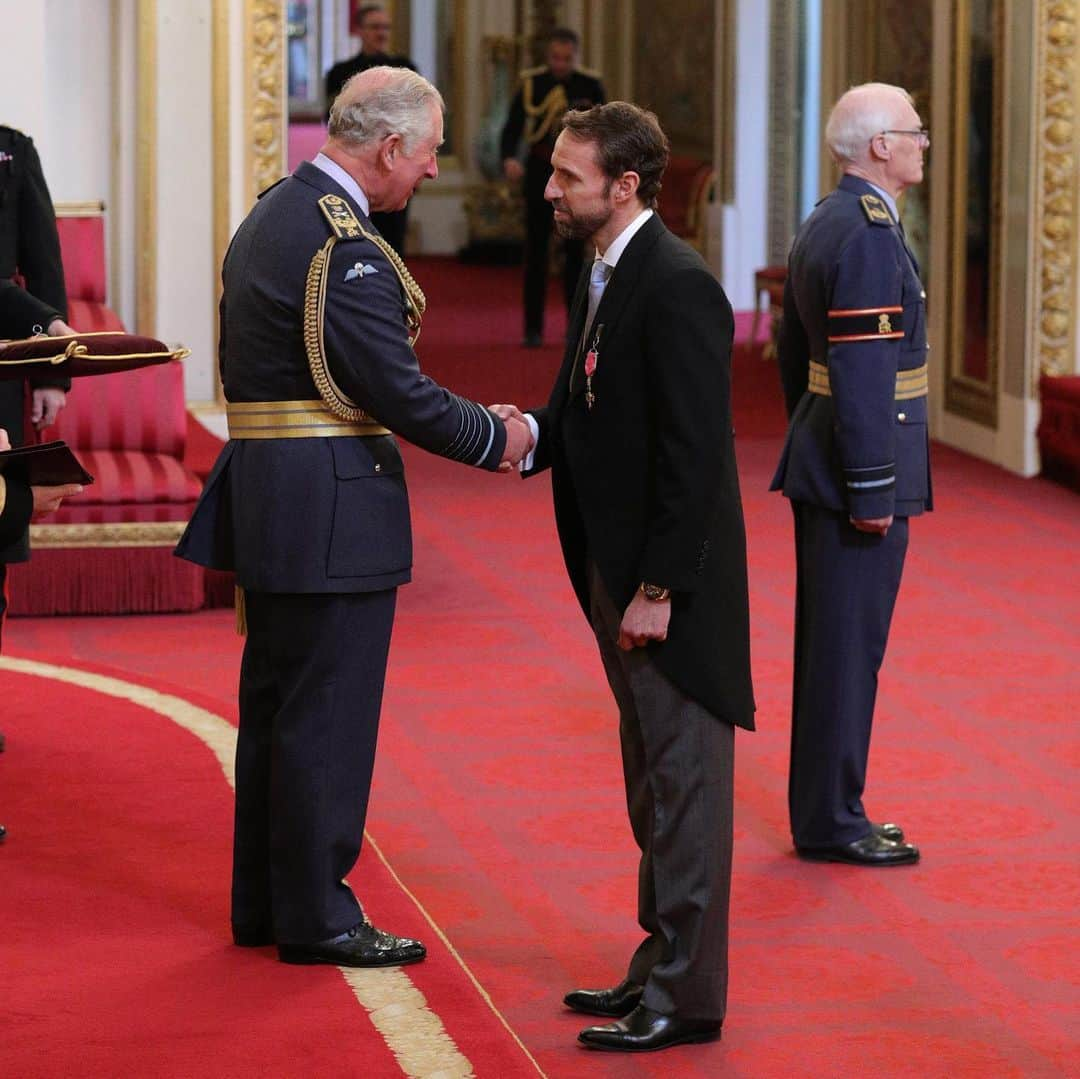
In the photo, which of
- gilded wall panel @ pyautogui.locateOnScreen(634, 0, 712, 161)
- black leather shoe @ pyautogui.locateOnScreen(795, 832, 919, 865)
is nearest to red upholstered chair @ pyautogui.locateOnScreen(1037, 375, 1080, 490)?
black leather shoe @ pyautogui.locateOnScreen(795, 832, 919, 865)

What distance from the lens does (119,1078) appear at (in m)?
3.28

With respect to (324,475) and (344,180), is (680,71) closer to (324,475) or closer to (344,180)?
(344,180)

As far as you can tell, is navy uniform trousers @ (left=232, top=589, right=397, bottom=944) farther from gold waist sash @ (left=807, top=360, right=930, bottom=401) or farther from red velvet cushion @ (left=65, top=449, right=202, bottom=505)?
red velvet cushion @ (left=65, top=449, right=202, bottom=505)

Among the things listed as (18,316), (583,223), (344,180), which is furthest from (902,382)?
(18,316)

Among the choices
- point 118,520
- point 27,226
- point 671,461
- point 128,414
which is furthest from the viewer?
point 128,414

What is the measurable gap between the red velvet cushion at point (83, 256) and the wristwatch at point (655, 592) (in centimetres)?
526

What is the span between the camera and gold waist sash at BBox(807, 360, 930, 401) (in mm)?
4559

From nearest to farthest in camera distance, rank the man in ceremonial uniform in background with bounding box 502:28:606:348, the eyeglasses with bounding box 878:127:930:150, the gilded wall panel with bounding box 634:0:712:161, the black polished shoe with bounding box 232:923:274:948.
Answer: the black polished shoe with bounding box 232:923:274:948 < the eyeglasses with bounding box 878:127:930:150 < the man in ceremonial uniform in background with bounding box 502:28:606:348 < the gilded wall panel with bounding box 634:0:712:161

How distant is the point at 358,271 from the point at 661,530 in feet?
2.23

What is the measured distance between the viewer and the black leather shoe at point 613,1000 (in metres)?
3.66

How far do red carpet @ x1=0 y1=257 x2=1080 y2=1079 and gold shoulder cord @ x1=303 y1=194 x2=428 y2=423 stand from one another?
1.00 meters

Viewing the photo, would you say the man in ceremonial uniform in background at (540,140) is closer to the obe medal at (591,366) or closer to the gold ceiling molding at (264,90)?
the gold ceiling molding at (264,90)

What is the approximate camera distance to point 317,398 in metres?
3.64

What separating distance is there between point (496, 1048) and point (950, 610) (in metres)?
3.92
